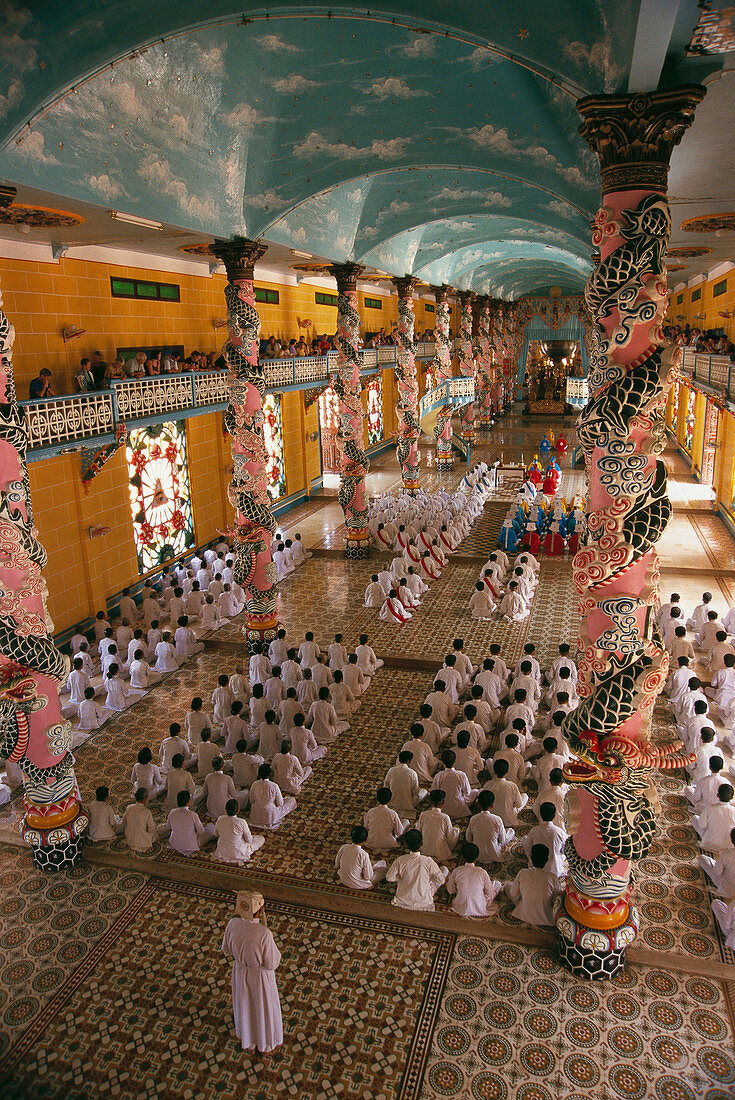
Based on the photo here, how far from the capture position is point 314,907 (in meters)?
6.97

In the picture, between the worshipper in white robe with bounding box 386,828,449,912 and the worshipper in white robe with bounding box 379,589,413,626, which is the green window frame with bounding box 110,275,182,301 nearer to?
the worshipper in white robe with bounding box 379,589,413,626

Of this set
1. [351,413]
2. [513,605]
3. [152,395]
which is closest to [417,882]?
[513,605]

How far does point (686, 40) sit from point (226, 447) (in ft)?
49.8

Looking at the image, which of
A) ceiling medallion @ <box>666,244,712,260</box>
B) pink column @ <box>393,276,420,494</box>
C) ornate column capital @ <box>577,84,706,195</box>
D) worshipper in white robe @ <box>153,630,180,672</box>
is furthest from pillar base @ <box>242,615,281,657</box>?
ceiling medallion @ <box>666,244,712,260</box>

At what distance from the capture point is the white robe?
535cm

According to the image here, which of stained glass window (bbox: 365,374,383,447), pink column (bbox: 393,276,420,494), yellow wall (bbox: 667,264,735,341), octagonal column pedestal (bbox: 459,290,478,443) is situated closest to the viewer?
yellow wall (bbox: 667,264,735,341)

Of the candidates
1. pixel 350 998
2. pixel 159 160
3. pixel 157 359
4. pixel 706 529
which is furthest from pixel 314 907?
pixel 706 529

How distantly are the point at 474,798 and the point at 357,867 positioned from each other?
1.84m

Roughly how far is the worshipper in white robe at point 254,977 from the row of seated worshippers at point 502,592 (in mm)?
8749

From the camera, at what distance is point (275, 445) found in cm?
2134

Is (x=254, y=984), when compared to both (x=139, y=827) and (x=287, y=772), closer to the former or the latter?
(x=139, y=827)

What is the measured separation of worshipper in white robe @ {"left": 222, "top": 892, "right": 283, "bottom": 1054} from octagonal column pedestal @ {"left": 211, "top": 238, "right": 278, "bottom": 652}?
723 cm

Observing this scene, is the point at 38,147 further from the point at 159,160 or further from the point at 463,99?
the point at 463,99

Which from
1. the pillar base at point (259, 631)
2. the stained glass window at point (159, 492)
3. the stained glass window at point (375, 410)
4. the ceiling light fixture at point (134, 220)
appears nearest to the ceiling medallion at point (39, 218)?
the ceiling light fixture at point (134, 220)
